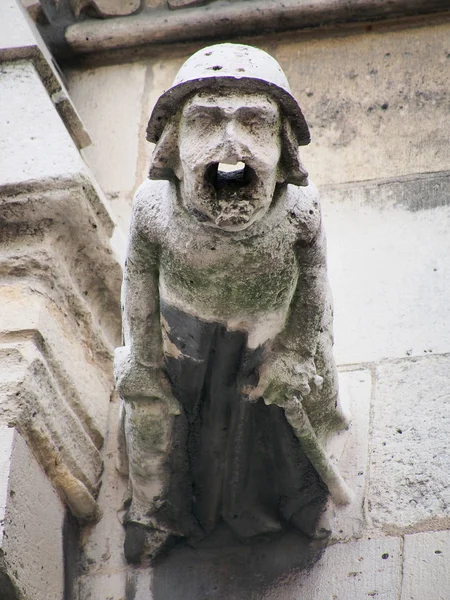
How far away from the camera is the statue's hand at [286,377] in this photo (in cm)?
324

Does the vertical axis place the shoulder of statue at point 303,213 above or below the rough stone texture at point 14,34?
below

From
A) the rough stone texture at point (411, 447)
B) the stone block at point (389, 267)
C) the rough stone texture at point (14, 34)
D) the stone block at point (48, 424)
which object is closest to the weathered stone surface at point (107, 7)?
the rough stone texture at point (14, 34)

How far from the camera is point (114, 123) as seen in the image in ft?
15.0

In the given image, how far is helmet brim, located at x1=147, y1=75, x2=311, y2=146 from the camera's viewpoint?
2977 mm

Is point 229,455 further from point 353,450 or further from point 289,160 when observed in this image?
point 289,160

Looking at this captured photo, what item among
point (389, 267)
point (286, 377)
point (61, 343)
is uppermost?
point (389, 267)

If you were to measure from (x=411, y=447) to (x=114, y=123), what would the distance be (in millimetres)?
1544

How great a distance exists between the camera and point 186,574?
3.56 metres

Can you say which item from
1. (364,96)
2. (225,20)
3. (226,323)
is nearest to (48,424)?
(226,323)

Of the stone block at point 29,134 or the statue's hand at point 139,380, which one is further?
the stone block at point 29,134

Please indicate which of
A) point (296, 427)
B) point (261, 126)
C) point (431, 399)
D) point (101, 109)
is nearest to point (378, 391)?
point (431, 399)

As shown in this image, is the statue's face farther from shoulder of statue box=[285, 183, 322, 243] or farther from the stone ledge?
the stone ledge

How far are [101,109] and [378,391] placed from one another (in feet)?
4.68

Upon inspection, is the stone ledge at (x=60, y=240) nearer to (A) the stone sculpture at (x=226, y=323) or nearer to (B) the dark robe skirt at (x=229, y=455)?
(A) the stone sculpture at (x=226, y=323)
